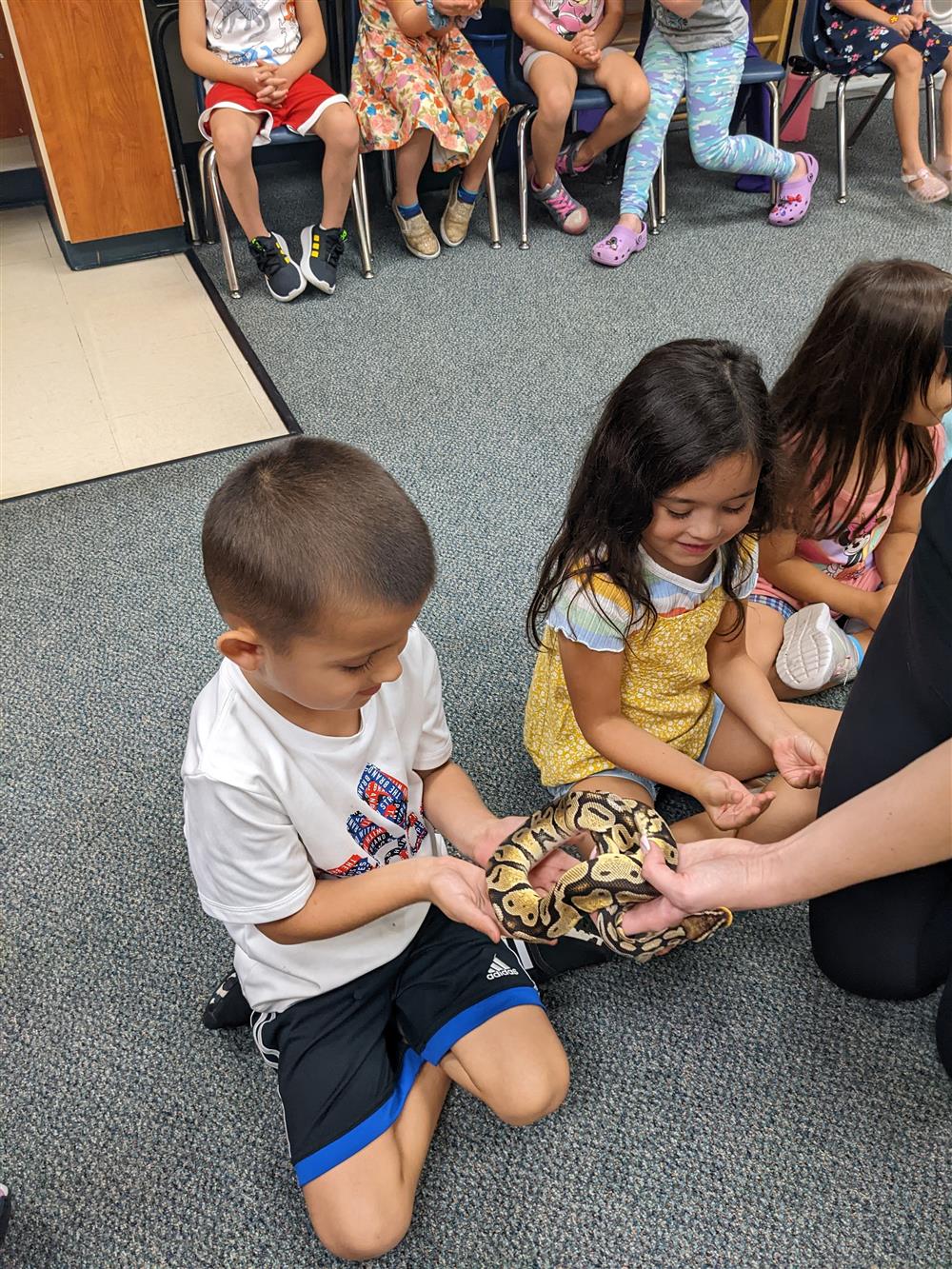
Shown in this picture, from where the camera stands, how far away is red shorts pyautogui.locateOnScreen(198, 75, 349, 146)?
3053mm

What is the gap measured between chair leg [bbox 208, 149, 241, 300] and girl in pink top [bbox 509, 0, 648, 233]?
1.12 metres

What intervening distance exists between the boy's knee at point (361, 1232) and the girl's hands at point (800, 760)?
770mm

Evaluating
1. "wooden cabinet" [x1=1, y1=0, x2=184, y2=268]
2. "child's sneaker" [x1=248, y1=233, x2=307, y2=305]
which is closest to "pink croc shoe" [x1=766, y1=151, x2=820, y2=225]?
"child's sneaker" [x1=248, y1=233, x2=307, y2=305]

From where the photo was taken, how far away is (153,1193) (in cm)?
118

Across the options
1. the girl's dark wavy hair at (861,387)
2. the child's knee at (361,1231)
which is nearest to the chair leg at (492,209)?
the girl's dark wavy hair at (861,387)

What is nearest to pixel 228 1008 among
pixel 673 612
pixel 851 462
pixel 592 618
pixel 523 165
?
pixel 592 618

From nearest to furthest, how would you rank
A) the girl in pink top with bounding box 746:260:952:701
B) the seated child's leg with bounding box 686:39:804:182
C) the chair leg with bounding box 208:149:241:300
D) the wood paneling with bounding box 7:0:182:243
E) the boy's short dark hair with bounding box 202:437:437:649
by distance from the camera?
the boy's short dark hair with bounding box 202:437:437:649, the girl in pink top with bounding box 746:260:952:701, the wood paneling with bounding box 7:0:182:243, the chair leg with bounding box 208:149:241:300, the seated child's leg with bounding box 686:39:804:182

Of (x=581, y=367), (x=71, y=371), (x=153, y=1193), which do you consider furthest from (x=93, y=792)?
(x=581, y=367)

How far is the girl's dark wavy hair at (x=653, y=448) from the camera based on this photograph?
1.22m

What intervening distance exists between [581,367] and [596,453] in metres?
1.63

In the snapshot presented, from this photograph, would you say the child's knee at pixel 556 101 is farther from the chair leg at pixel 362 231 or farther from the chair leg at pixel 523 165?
the chair leg at pixel 362 231

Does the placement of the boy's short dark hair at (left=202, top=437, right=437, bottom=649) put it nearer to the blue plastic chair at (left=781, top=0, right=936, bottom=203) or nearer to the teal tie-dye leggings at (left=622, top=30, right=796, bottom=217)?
the teal tie-dye leggings at (left=622, top=30, right=796, bottom=217)

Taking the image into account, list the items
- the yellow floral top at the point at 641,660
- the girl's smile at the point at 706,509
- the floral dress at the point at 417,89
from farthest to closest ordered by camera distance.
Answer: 1. the floral dress at the point at 417,89
2. the yellow floral top at the point at 641,660
3. the girl's smile at the point at 706,509

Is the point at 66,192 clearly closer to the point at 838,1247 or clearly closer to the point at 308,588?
the point at 308,588
